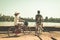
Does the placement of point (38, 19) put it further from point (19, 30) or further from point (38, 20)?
point (19, 30)

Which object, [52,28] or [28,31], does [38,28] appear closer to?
[28,31]

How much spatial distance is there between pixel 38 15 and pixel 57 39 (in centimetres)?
337

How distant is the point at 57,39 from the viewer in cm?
1973

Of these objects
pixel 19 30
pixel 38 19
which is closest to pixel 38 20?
pixel 38 19

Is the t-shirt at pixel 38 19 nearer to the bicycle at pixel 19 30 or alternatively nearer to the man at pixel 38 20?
the man at pixel 38 20

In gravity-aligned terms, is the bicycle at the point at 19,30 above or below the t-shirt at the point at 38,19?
below

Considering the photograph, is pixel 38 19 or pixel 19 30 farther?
pixel 38 19

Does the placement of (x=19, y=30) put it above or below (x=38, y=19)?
below

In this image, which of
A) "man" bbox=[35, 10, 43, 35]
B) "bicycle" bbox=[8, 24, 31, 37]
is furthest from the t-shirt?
"bicycle" bbox=[8, 24, 31, 37]

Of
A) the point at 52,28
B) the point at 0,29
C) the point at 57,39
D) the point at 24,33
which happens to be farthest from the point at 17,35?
the point at 52,28

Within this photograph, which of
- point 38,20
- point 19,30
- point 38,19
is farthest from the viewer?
point 38,20

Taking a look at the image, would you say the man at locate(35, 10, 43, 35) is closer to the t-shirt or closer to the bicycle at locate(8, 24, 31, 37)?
the t-shirt

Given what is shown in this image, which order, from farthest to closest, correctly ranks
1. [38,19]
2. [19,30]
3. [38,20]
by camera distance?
[38,20]
[38,19]
[19,30]

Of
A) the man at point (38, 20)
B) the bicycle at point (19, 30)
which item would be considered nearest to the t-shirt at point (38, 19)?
the man at point (38, 20)
